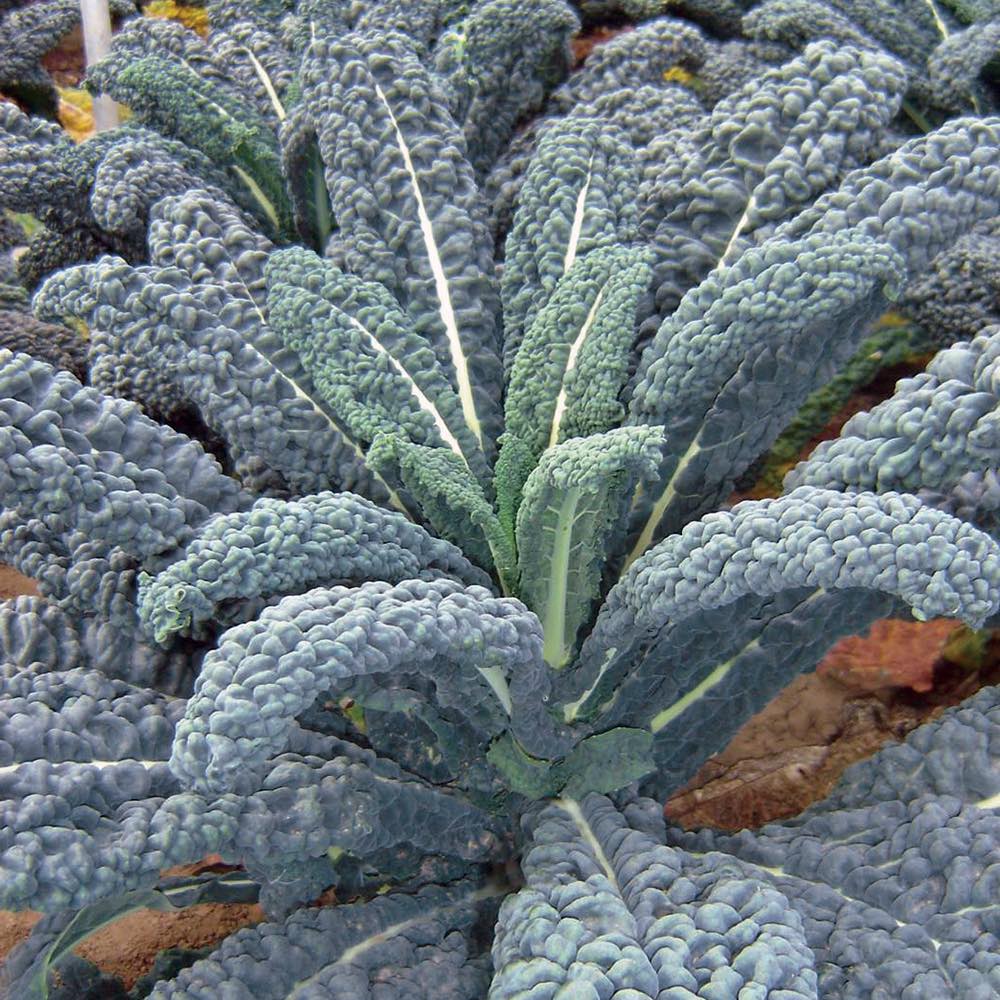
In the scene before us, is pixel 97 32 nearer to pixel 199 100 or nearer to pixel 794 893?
pixel 199 100

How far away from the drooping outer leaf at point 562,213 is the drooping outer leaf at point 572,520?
32cm

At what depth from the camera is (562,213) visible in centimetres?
139

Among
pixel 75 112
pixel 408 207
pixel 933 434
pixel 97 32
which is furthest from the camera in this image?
pixel 75 112

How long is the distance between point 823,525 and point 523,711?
0.43 meters

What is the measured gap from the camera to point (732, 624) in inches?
48.1


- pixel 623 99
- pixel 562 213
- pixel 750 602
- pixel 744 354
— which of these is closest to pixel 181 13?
pixel 623 99

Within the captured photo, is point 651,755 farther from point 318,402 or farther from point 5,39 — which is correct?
Answer: point 5,39

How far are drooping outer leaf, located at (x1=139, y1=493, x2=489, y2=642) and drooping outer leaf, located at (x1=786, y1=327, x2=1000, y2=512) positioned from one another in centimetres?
55

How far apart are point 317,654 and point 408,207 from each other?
846 millimetres

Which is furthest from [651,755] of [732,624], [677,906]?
[677,906]

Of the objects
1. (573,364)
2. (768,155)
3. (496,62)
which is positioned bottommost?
(573,364)

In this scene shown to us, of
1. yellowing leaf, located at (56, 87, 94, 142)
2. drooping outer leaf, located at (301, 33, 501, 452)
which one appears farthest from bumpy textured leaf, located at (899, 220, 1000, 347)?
yellowing leaf, located at (56, 87, 94, 142)

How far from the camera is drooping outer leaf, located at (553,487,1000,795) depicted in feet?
2.92

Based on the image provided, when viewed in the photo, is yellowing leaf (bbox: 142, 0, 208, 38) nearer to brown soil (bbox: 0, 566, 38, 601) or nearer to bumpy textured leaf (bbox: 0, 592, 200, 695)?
brown soil (bbox: 0, 566, 38, 601)
